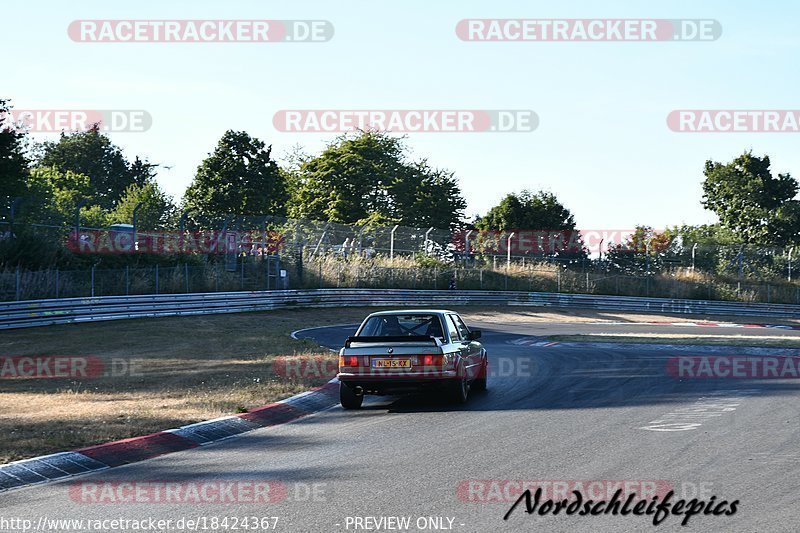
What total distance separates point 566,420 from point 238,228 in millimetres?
29134

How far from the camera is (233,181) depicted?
71.9m

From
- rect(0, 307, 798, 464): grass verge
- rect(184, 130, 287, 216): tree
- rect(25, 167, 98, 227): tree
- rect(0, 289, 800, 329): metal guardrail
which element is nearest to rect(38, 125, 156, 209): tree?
rect(25, 167, 98, 227): tree

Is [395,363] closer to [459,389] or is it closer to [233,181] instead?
[459,389]

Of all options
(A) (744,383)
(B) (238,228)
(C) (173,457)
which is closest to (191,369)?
(C) (173,457)

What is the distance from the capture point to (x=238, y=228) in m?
39.0

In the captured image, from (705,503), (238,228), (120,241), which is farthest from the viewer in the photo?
(238,228)

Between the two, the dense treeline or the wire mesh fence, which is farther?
the dense treeline

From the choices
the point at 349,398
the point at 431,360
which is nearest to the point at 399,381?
the point at 431,360

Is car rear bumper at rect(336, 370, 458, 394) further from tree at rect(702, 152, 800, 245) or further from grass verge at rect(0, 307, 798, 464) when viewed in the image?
tree at rect(702, 152, 800, 245)

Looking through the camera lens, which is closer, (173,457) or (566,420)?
(173,457)

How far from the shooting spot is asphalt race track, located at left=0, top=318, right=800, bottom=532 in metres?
6.86

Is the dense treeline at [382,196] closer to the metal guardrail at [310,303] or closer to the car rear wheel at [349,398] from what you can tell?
the metal guardrail at [310,303]

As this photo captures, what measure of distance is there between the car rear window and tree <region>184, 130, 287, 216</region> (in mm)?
58515

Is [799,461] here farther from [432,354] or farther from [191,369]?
[191,369]
